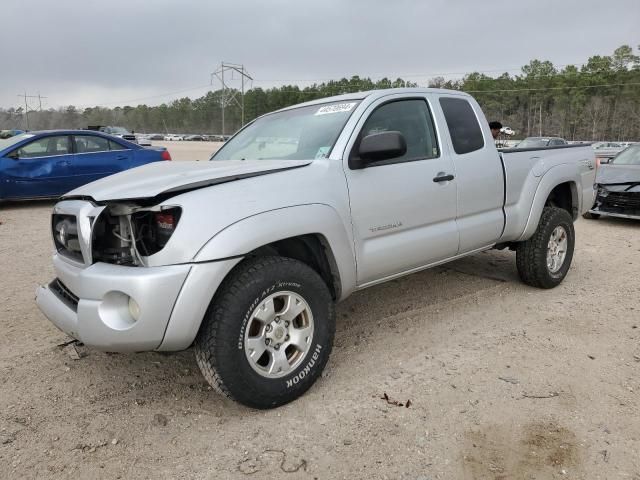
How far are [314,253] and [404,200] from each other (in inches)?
30.4

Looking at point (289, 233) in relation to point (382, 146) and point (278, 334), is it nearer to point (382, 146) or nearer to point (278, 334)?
point (278, 334)

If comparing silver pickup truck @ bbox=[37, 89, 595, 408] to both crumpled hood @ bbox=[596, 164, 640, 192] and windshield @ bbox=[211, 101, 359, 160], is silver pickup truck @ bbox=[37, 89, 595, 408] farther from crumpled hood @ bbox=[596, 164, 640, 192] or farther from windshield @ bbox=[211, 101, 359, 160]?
crumpled hood @ bbox=[596, 164, 640, 192]

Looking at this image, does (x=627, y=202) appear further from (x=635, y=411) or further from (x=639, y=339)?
(x=635, y=411)

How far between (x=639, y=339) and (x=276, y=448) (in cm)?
299

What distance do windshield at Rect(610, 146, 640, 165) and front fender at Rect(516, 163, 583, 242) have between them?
19.9ft

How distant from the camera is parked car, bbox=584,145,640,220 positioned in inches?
359

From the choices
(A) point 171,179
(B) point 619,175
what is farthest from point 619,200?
(A) point 171,179

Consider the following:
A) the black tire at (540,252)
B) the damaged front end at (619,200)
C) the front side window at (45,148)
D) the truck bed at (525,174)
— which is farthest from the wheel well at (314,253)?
the front side window at (45,148)

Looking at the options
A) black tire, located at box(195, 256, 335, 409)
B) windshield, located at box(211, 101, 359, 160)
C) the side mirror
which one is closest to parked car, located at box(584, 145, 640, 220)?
windshield, located at box(211, 101, 359, 160)

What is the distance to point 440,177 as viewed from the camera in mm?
3756

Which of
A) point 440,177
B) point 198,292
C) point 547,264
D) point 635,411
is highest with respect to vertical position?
point 440,177

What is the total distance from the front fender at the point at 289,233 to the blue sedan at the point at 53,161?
8.20 metres

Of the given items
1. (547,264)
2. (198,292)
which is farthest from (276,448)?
(547,264)

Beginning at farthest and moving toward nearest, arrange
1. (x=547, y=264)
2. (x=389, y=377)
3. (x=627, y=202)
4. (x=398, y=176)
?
(x=627, y=202), (x=547, y=264), (x=398, y=176), (x=389, y=377)
